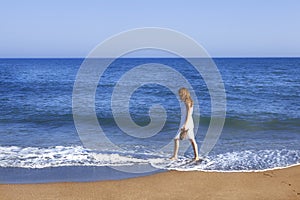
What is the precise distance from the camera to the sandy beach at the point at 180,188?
6262 mm

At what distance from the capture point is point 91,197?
624cm

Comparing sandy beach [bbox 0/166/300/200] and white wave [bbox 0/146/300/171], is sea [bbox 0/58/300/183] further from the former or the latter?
sandy beach [bbox 0/166/300/200]

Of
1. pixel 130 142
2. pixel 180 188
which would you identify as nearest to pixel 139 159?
pixel 130 142

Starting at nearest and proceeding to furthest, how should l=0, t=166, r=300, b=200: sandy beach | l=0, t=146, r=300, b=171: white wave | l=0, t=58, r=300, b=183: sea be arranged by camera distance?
l=0, t=166, r=300, b=200: sandy beach, l=0, t=58, r=300, b=183: sea, l=0, t=146, r=300, b=171: white wave

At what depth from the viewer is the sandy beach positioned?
6262mm

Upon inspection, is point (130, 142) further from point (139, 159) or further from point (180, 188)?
point (180, 188)

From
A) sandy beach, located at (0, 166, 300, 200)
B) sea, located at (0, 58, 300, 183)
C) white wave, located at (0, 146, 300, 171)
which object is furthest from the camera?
white wave, located at (0, 146, 300, 171)

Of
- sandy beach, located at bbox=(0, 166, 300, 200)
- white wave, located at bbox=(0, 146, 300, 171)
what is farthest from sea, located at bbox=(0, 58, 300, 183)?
sandy beach, located at bbox=(0, 166, 300, 200)

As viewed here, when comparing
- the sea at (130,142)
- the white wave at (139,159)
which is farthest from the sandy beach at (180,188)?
the white wave at (139,159)

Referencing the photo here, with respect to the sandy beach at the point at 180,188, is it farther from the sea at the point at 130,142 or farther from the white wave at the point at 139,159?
the white wave at the point at 139,159

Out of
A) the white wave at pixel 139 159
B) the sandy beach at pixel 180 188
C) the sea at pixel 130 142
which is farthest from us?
the white wave at pixel 139 159

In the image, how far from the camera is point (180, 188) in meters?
6.57

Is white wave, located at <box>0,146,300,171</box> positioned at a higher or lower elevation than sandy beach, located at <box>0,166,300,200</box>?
lower

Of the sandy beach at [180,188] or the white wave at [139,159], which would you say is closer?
the sandy beach at [180,188]
